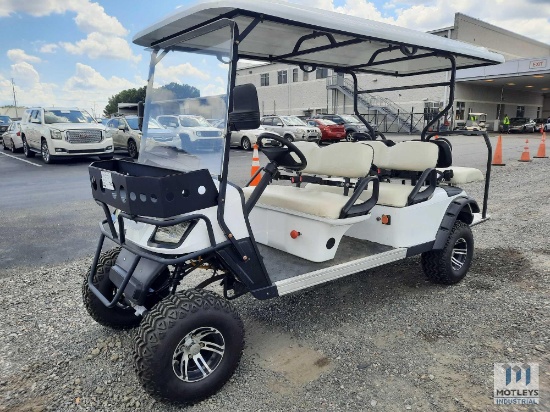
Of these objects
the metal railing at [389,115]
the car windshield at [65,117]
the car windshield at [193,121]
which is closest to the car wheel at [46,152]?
the car windshield at [65,117]

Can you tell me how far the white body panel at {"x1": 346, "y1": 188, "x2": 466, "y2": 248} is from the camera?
3.50m

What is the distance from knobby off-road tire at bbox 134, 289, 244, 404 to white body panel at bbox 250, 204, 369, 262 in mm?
888

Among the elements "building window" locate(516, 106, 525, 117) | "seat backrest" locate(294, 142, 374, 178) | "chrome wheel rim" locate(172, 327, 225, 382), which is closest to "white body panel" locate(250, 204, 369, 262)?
"seat backrest" locate(294, 142, 374, 178)

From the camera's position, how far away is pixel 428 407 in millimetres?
2328

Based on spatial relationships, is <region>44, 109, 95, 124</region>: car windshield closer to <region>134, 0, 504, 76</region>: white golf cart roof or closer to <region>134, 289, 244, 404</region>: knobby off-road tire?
<region>134, 0, 504, 76</region>: white golf cart roof

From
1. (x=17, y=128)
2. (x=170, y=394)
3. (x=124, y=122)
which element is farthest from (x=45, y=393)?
(x=17, y=128)

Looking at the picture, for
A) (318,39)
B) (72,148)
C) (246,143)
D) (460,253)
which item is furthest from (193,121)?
(246,143)

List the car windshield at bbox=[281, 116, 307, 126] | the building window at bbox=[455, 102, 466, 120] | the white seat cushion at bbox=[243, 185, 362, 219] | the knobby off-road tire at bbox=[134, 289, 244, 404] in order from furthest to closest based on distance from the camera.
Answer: the building window at bbox=[455, 102, 466, 120] → the car windshield at bbox=[281, 116, 307, 126] → the white seat cushion at bbox=[243, 185, 362, 219] → the knobby off-road tire at bbox=[134, 289, 244, 404]

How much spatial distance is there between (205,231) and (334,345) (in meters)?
1.28

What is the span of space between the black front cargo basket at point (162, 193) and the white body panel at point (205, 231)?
0.08 m

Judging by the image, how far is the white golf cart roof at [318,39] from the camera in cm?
243

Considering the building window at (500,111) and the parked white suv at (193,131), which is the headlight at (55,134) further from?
the building window at (500,111)

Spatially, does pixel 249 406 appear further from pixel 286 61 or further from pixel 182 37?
pixel 286 61

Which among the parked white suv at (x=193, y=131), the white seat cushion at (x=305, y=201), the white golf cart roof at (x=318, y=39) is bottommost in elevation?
the white seat cushion at (x=305, y=201)
